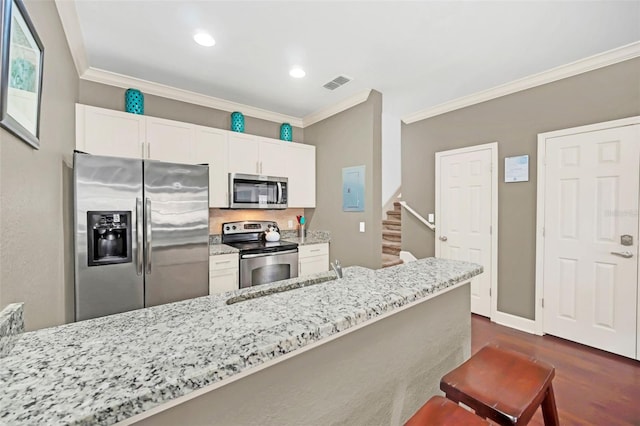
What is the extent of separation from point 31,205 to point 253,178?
215cm

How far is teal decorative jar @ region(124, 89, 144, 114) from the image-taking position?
2.81 metres

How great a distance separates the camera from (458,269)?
4.53 feet

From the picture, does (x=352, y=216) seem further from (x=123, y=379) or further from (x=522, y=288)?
(x=123, y=379)

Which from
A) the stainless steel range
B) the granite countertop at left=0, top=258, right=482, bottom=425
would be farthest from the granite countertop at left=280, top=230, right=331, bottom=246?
the granite countertop at left=0, top=258, right=482, bottom=425

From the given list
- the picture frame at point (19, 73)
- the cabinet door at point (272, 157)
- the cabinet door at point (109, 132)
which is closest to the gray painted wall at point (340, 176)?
the cabinet door at point (272, 157)

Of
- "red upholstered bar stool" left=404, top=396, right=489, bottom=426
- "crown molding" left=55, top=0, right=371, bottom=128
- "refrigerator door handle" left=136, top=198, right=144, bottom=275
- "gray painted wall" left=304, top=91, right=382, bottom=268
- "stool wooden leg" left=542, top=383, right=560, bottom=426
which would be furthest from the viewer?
"gray painted wall" left=304, top=91, right=382, bottom=268

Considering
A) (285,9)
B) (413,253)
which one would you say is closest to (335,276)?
(285,9)

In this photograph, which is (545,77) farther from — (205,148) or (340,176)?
(205,148)

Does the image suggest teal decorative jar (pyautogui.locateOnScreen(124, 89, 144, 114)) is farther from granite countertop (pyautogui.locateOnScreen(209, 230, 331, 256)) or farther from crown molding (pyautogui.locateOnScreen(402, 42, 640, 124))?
crown molding (pyautogui.locateOnScreen(402, 42, 640, 124))

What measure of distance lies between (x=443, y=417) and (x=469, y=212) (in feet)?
9.72

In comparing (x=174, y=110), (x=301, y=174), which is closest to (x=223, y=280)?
(x=301, y=174)

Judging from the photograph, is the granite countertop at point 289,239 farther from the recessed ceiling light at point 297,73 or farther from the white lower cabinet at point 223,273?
the recessed ceiling light at point 297,73

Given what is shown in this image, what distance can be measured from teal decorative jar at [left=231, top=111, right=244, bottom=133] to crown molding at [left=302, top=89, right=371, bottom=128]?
3.30 feet

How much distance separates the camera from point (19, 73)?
115 cm
